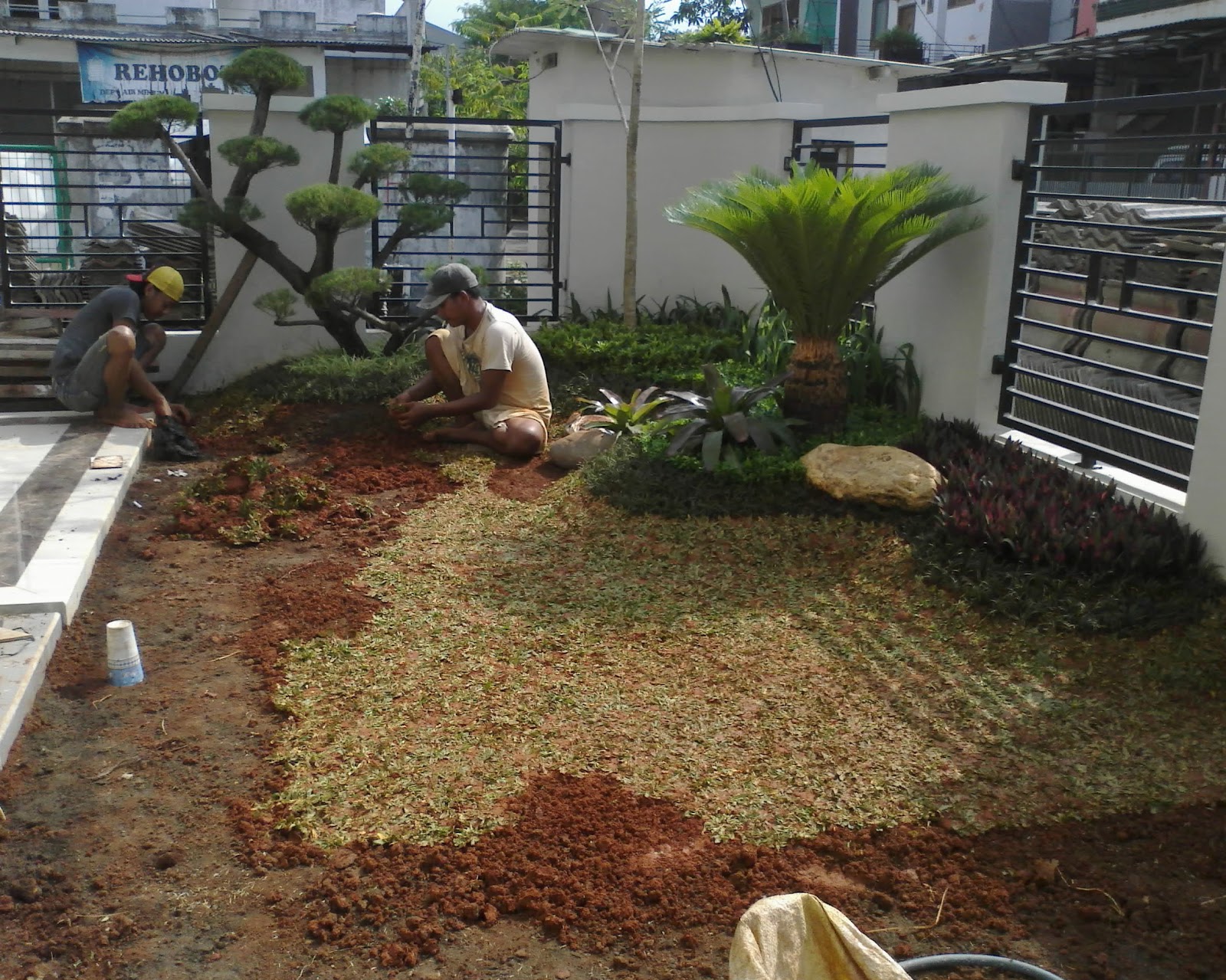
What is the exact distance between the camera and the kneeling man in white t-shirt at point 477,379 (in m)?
7.57

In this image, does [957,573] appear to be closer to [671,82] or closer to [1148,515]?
[1148,515]

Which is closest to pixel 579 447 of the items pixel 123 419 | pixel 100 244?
pixel 123 419

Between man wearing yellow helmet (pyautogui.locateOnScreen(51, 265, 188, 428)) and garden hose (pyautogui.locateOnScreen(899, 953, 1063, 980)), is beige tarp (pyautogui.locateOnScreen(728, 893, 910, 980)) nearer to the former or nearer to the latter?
garden hose (pyautogui.locateOnScreen(899, 953, 1063, 980))

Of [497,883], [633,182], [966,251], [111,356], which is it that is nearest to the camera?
[497,883]

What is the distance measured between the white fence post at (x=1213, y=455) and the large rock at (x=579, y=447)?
3490 millimetres

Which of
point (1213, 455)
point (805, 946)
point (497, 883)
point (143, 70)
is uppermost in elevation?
point (143, 70)

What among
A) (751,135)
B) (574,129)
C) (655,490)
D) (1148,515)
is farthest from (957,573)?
(574,129)

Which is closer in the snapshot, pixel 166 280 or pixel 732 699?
pixel 732 699

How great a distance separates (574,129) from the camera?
10.9m

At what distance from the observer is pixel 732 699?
449cm

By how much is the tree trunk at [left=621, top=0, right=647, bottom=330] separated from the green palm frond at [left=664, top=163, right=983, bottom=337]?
3.04 meters

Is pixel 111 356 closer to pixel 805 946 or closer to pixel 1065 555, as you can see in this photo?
pixel 1065 555

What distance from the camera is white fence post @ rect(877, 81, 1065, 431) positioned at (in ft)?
21.9

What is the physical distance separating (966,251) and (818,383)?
1190 millimetres
